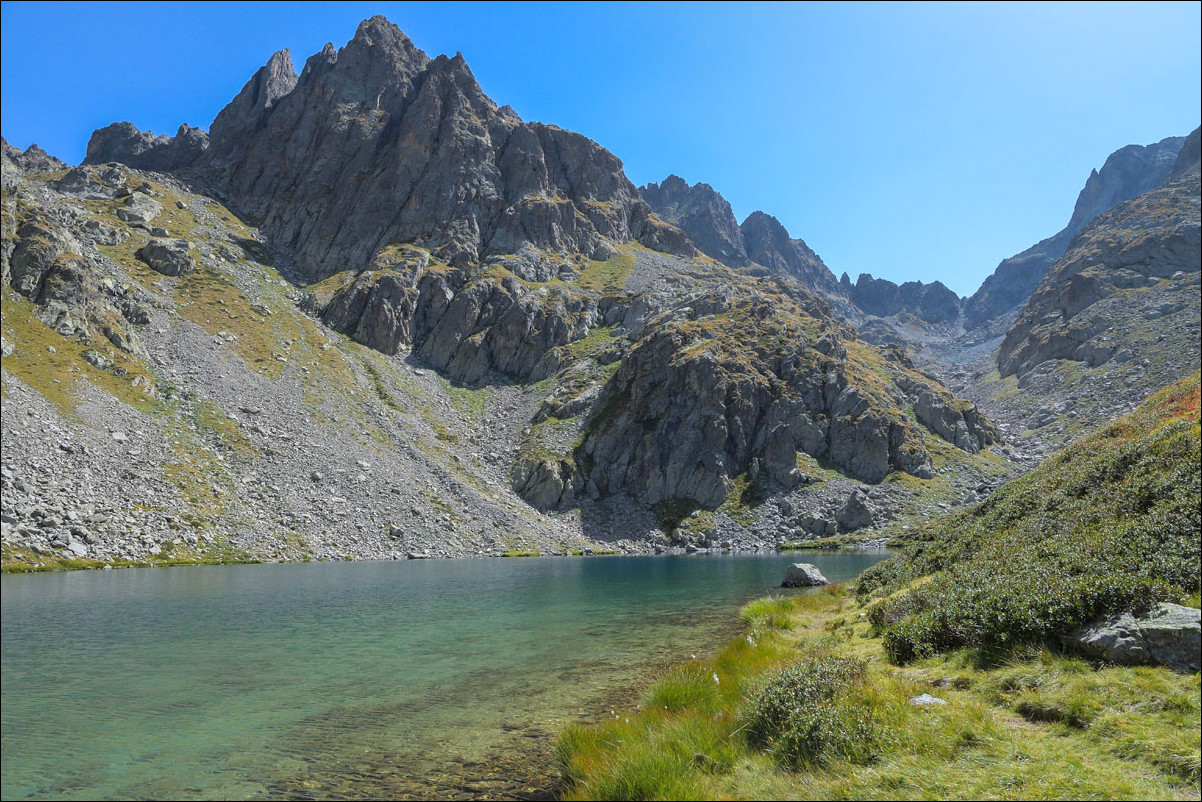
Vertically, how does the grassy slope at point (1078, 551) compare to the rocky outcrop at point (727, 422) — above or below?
below

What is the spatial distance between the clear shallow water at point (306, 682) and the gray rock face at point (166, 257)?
386 ft

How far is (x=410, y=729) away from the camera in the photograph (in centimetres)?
1712

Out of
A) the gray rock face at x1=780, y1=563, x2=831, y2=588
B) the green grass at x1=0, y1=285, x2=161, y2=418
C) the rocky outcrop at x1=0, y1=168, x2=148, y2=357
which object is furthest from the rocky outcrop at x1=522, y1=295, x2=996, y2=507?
the rocky outcrop at x1=0, y1=168, x2=148, y2=357

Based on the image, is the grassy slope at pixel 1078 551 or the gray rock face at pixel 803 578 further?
the gray rock face at pixel 803 578

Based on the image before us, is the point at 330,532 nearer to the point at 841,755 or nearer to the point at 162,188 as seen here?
the point at 841,755

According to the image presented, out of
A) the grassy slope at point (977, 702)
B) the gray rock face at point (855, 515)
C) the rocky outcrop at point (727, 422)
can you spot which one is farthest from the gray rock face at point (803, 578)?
the rocky outcrop at point (727, 422)

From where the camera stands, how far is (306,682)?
21984 millimetres

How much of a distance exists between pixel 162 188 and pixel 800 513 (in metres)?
212

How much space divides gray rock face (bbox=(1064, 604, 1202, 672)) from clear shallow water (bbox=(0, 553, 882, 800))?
13.1 m

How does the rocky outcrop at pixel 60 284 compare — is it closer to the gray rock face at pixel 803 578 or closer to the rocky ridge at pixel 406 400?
the rocky ridge at pixel 406 400

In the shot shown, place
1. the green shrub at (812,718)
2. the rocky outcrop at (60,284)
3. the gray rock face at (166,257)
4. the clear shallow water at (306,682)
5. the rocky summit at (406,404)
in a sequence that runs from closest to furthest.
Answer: the green shrub at (812,718), the clear shallow water at (306,682), the rocky summit at (406,404), the rocky outcrop at (60,284), the gray rock face at (166,257)

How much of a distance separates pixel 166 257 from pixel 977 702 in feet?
572

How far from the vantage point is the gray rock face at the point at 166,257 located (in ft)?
456

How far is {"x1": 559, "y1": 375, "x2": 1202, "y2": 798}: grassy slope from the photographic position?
995 cm
